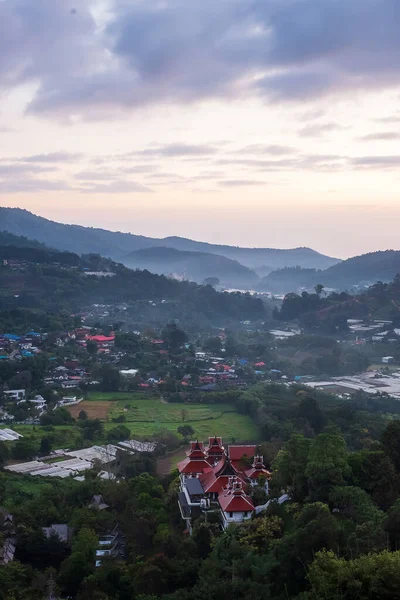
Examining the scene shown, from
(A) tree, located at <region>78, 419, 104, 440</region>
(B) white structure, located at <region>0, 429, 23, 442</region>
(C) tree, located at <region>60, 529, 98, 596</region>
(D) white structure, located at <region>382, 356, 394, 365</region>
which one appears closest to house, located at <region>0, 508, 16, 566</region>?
(C) tree, located at <region>60, 529, 98, 596</region>

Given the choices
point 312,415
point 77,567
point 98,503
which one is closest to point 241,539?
point 77,567

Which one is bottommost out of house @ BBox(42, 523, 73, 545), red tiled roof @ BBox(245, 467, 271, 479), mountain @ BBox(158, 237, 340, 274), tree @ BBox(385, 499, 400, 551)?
house @ BBox(42, 523, 73, 545)

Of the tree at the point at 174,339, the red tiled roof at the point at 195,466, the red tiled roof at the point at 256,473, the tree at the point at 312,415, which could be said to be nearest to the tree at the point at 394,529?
the red tiled roof at the point at 256,473

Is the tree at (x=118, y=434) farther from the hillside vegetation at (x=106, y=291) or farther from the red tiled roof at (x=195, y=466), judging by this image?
the hillside vegetation at (x=106, y=291)

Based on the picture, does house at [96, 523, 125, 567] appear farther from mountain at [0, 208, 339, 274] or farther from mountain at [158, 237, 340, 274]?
mountain at [158, 237, 340, 274]

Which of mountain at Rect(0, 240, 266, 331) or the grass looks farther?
mountain at Rect(0, 240, 266, 331)

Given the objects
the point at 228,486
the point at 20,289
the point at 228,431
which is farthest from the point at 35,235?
the point at 228,486

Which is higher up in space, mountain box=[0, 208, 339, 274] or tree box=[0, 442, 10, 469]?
mountain box=[0, 208, 339, 274]
